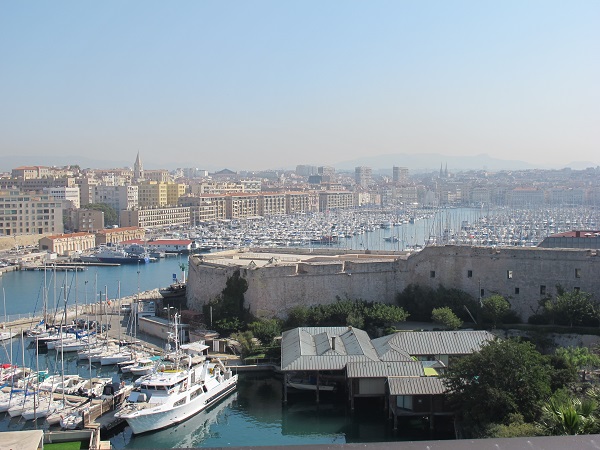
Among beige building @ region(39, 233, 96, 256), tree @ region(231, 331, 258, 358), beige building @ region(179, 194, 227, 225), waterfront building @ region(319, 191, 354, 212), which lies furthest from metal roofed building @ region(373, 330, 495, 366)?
waterfront building @ region(319, 191, 354, 212)

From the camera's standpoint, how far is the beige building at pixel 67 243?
1683 inches

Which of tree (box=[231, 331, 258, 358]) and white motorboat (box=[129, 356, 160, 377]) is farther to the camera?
tree (box=[231, 331, 258, 358])

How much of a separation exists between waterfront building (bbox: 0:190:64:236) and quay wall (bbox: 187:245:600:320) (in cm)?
3087

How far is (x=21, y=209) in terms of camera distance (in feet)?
156

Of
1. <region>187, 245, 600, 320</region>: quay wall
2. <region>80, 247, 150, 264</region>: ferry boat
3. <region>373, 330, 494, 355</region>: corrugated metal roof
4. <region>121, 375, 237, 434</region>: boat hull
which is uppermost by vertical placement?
<region>187, 245, 600, 320</region>: quay wall

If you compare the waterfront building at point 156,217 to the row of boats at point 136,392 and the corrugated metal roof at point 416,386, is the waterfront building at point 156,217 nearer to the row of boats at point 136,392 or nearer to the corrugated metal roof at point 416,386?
the row of boats at point 136,392

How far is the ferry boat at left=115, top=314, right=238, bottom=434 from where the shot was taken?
12867mm

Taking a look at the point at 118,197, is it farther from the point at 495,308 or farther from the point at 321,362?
the point at 321,362

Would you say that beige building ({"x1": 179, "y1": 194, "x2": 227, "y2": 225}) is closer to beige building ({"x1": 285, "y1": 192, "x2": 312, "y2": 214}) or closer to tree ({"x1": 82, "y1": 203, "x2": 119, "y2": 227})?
tree ({"x1": 82, "y1": 203, "x2": 119, "y2": 227})

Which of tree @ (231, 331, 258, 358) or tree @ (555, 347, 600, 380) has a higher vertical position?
tree @ (555, 347, 600, 380)

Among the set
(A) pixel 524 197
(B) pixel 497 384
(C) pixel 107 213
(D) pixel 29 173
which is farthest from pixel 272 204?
(B) pixel 497 384

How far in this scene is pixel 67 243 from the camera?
145 feet

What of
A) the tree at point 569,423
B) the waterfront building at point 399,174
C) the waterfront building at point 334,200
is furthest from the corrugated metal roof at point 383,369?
the waterfront building at point 399,174

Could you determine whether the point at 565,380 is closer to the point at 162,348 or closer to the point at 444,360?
the point at 444,360
